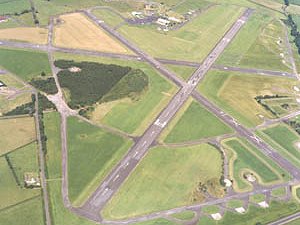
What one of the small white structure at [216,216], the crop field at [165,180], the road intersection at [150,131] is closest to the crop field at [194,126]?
the road intersection at [150,131]

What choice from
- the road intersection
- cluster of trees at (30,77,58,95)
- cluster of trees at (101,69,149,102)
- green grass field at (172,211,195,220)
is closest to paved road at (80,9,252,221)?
the road intersection

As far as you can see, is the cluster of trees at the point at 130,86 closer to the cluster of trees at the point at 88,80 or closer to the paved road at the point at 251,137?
the cluster of trees at the point at 88,80

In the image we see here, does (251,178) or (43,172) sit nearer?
(43,172)

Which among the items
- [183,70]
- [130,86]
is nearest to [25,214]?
[130,86]

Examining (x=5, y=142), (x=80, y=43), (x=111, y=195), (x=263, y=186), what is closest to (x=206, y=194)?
(x=263, y=186)

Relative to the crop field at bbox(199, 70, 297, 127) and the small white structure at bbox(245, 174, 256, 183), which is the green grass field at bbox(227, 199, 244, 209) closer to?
the small white structure at bbox(245, 174, 256, 183)

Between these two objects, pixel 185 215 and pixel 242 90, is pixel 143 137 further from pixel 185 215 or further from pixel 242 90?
pixel 242 90

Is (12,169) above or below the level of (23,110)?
below
